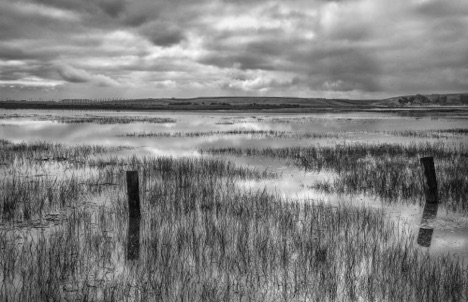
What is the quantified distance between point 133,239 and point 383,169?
41.5ft

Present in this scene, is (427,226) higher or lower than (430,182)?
lower

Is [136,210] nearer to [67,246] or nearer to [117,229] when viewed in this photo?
[117,229]

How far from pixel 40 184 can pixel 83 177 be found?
2.03 meters

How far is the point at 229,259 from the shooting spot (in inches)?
268

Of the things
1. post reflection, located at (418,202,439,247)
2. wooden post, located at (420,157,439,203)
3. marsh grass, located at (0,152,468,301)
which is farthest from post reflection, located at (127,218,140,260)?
wooden post, located at (420,157,439,203)

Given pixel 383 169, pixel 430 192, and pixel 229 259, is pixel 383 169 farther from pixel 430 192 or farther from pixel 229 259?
pixel 229 259

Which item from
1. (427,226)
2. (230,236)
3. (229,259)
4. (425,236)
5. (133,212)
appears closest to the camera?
(229,259)

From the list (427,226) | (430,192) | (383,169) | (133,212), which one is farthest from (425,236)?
(383,169)

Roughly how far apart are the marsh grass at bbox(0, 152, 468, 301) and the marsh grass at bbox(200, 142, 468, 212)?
2.90 m

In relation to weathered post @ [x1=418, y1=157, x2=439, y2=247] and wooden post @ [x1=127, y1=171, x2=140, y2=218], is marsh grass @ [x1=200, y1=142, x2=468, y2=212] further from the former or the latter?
wooden post @ [x1=127, y1=171, x2=140, y2=218]

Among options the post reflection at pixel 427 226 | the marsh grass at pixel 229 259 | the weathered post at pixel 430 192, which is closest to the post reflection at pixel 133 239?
the marsh grass at pixel 229 259

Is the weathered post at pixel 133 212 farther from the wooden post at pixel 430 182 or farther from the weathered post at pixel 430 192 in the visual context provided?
the wooden post at pixel 430 182

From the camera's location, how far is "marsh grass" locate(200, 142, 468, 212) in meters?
12.4

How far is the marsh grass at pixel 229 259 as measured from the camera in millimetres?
5543
